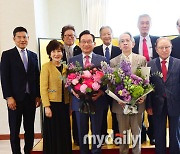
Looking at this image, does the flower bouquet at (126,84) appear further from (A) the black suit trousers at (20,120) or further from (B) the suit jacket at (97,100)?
(A) the black suit trousers at (20,120)

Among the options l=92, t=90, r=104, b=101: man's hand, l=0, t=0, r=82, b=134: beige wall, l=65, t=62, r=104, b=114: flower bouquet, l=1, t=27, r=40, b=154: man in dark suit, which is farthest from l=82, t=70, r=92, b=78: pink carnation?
l=0, t=0, r=82, b=134: beige wall

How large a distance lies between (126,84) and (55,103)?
0.90 m

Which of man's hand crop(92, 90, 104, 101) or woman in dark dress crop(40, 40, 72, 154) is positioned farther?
woman in dark dress crop(40, 40, 72, 154)

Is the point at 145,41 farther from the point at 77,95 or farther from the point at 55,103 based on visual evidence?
the point at 55,103

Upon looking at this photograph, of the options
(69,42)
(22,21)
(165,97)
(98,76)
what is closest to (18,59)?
(69,42)

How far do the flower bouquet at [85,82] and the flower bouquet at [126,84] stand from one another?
0.30 feet

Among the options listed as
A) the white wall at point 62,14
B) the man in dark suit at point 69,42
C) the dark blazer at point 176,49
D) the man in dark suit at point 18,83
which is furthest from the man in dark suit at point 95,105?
the white wall at point 62,14

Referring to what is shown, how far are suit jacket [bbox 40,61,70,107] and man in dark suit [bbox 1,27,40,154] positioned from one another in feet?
1.24

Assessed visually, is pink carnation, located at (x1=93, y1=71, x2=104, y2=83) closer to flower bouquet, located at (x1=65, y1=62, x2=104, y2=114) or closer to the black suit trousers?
flower bouquet, located at (x1=65, y1=62, x2=104, y2=114)

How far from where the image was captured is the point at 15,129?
2951mm

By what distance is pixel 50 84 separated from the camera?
106 inches

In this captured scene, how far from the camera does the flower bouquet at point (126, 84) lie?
2285mm

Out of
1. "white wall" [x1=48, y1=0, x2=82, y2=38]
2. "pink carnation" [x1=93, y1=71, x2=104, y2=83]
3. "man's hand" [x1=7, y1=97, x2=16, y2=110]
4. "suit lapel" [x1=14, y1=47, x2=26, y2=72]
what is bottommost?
"man's hand" [x1=7, y1=97, x2=16, y2=110]

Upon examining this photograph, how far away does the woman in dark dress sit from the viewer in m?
2.66
